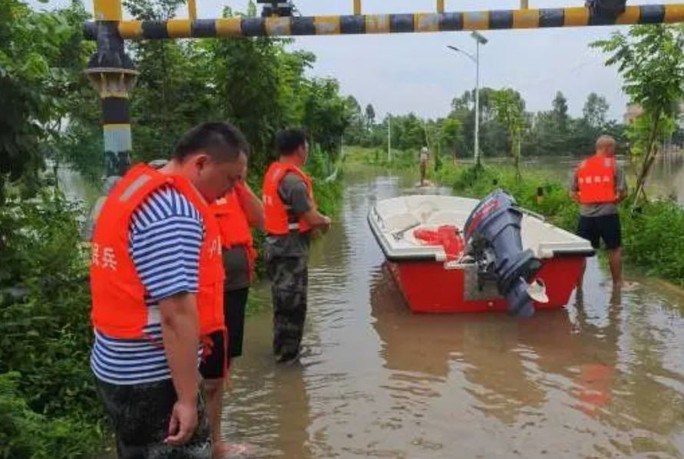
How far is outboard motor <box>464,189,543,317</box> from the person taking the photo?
5918mm

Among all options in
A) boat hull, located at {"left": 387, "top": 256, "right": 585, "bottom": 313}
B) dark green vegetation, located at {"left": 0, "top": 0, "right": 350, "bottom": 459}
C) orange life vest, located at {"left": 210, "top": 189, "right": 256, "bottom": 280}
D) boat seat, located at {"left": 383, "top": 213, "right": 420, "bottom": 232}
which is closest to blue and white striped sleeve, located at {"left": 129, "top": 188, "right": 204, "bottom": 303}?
dark green vegetation, located at {"left": 0, "top": 0, "right": 350, "bottom": 459}

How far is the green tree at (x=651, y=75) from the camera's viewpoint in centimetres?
1023

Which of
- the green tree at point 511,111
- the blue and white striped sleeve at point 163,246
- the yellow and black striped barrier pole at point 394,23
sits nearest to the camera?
the blue and white striped sleeve at point 163,246

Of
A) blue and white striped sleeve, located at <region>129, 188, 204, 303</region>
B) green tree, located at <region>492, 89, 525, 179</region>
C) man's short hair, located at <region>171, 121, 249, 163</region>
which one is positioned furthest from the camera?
green tree, located at <region>492, 89, 525, 179</region>

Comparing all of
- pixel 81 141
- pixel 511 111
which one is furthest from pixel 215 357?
pixel 511 111

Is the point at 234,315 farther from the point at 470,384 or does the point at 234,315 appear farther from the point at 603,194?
the point at 603,194

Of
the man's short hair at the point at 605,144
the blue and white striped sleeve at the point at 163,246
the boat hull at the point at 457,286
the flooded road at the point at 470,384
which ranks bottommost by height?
the flooded road at the point at 470,384

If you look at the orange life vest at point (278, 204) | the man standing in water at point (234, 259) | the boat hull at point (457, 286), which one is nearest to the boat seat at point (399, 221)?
the boat hull at point (457, 286)

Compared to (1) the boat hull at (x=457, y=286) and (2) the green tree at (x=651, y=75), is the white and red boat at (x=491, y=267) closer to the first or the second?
(1) the boat hull at (x=457, y=286)

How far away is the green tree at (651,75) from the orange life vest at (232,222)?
814 centimetres

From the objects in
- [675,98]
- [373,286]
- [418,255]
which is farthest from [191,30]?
[675,98]

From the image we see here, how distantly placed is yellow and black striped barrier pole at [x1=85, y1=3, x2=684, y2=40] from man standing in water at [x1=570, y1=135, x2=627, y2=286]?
216cm

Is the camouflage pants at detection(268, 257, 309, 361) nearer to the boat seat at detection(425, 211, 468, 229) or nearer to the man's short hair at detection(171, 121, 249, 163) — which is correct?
the man's short hair at detection(171, 121, 249, 163)

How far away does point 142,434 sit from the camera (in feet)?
7.85
